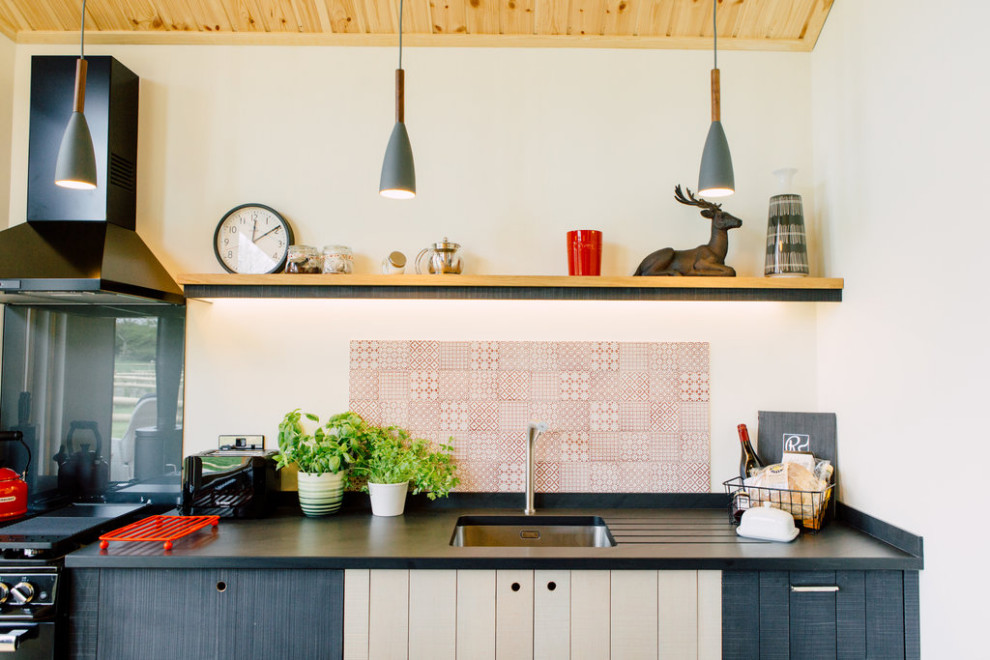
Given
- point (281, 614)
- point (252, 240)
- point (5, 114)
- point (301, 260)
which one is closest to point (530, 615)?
point (281, 614)

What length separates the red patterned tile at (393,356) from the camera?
2486 millimetres

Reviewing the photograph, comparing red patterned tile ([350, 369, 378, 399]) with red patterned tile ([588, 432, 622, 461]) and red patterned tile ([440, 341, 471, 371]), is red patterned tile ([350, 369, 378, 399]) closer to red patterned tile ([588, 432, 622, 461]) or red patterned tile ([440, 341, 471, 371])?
red patterned tile ([440, 341, 471, 371])

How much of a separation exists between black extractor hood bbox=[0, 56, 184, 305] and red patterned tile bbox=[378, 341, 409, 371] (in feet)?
2.68

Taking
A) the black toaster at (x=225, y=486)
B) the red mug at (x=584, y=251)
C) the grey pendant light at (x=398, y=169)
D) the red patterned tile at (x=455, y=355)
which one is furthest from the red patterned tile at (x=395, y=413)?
the grey pendant light at (x=398, y=169)

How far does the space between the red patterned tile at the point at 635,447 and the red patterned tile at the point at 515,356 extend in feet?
1.59

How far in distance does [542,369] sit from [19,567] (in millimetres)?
1819

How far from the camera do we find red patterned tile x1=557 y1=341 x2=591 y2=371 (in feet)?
8.14

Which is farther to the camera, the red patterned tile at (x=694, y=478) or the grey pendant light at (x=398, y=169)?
the red patterned tile at (x=694, y=478)

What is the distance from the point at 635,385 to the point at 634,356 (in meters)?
0.12

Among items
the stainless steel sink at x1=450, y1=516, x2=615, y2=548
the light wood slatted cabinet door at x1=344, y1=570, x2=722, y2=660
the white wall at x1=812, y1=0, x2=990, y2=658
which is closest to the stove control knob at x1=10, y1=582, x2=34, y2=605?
the light wood slatted cabinet door at x1=344, y1=570, x2=722, y2=660

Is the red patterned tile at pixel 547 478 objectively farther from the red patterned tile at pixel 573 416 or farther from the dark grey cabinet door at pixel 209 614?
the dark grey cabinet door at pixel 209 614

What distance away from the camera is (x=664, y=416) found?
2473 mm

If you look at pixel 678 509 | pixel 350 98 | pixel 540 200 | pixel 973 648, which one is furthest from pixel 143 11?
→ pixel 973 648

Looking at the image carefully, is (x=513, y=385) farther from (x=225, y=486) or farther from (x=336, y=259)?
(x=225, y=486)
